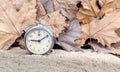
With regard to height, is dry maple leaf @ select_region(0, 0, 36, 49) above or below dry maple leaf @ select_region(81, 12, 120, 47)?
above

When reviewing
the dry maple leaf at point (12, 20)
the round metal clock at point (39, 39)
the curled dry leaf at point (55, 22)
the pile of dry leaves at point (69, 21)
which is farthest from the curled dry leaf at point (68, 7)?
the round metal clock at point (39, 39)

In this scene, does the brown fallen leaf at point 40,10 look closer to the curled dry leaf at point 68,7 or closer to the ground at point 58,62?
the curled dry leaf at point 68,7

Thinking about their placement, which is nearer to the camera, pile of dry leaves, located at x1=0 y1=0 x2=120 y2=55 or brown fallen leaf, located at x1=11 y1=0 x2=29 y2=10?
pile of dry leaves, located at x1=0 y1=0 x2=120 y2=55

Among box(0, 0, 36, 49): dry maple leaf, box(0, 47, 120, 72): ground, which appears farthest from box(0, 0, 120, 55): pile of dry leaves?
box(0, 47, 120, 72): ground

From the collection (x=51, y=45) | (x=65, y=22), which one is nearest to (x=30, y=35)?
(x=51, y=45)

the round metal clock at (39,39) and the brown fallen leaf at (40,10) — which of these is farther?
the brown fallen leaf at (40,10)

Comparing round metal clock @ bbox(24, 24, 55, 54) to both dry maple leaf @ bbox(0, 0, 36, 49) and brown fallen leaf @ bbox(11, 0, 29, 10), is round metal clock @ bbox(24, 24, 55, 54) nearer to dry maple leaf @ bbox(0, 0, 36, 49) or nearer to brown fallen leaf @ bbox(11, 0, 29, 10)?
dry maple leaf @ bbox(0, 0, 36, 49)

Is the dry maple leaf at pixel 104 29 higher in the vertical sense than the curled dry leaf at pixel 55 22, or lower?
lower
